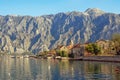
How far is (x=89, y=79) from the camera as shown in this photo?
9744 cm

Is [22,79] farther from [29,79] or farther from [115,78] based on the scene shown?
[115,78]

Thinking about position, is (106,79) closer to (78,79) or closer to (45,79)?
(78,79)

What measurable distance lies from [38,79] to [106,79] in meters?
19.4

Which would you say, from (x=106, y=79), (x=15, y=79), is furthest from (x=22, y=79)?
(x=106, y=79)

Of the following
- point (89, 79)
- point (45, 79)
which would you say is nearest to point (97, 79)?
point (89, 79)

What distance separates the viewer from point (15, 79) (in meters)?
99.5

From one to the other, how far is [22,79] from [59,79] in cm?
1084

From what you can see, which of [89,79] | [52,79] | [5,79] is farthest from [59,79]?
[5,79]

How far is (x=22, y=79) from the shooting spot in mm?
99625

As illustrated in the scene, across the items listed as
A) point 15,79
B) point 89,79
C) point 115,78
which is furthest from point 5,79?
point 115,78

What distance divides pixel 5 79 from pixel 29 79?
22.6 ft

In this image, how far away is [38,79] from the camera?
98875 millimetres

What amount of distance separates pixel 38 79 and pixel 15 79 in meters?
6.73

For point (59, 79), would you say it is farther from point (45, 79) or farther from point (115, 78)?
point (115, 78)
